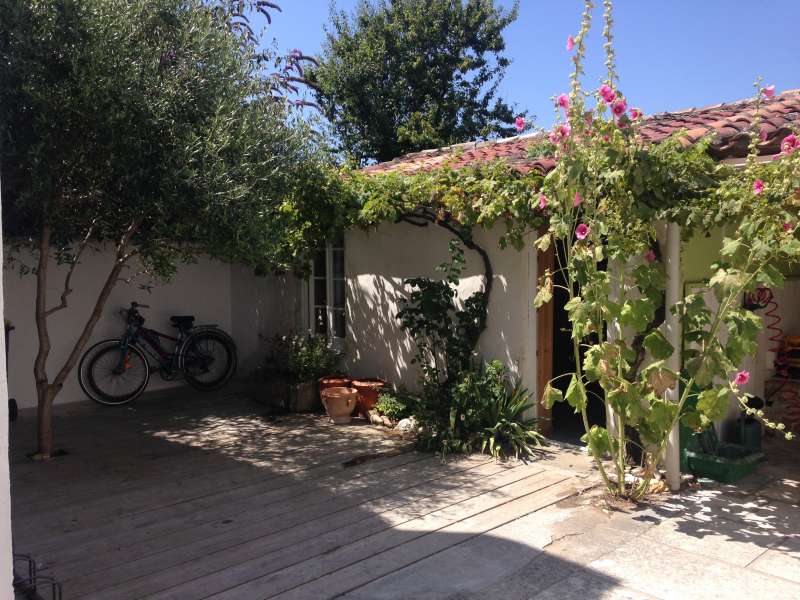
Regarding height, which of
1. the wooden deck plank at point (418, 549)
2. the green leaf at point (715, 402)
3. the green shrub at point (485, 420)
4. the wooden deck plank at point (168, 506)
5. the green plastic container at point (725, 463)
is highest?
the green leaf at point (715, 402)

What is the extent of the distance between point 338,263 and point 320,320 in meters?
0.87

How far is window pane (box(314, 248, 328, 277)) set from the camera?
916cm

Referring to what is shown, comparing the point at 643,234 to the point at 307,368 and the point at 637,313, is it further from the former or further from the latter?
the point at 307,368

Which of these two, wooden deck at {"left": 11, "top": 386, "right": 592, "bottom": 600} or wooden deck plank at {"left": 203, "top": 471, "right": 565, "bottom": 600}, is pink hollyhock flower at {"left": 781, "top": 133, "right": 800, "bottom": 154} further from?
wooden deck plank at {"left": 203, "top": 471, "right": 565, "bottom": 600}

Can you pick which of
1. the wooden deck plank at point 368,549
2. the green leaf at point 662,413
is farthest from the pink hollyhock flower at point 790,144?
the wooden deck plank at point 368,549

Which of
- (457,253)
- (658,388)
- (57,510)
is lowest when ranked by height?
(57,510)

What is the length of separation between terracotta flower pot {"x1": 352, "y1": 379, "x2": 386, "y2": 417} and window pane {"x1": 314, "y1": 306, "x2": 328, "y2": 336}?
5.21 ft

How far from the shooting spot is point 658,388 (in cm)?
457

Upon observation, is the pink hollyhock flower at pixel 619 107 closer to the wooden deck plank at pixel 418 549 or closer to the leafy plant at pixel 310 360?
the wooden deck plank at pixel 418 549

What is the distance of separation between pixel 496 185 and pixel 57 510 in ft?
14.4

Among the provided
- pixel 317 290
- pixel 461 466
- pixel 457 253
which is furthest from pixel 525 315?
pixel 317 290

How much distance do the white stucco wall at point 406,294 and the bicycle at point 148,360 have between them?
232cm

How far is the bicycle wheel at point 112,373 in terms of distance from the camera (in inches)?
334

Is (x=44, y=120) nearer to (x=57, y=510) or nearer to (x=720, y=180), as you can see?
(x=57, y=510)
